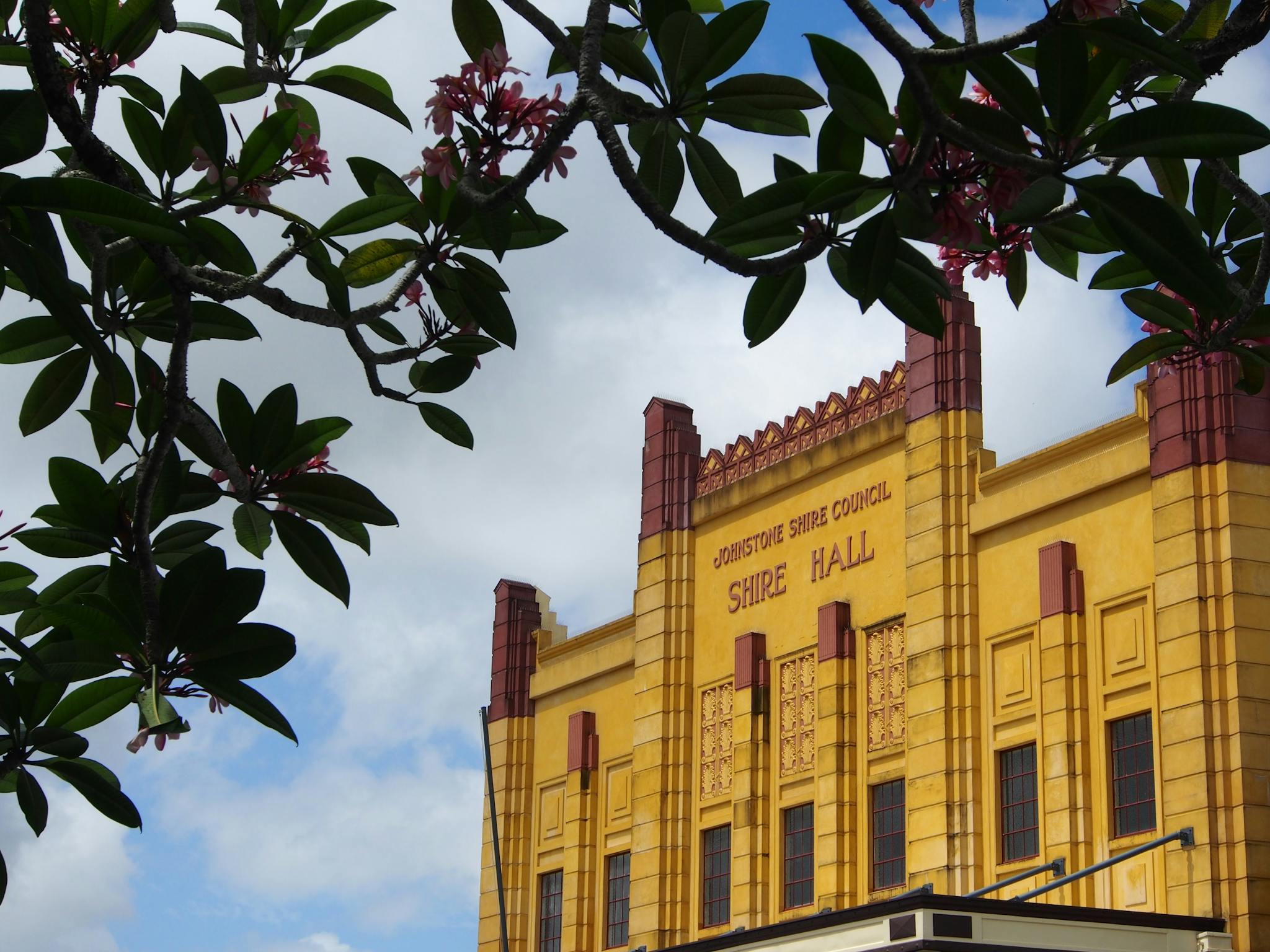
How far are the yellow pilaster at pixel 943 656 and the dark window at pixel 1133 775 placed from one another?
7.39 ft

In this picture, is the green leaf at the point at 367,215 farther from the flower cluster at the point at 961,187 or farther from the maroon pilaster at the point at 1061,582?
the maroon pilaster at the point at 1061,582

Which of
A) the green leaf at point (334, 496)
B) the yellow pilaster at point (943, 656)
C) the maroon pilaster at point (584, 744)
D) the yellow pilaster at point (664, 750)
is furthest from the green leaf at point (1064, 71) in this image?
the maroon pilaster at point (584, 744)

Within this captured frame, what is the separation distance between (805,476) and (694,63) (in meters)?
25.7

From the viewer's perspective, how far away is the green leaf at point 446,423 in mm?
5363

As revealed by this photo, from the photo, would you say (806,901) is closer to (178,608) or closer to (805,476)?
(805,476)

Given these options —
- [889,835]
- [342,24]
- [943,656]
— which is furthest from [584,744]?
[342,24]

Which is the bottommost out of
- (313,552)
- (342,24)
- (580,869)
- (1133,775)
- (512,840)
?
(313,552)

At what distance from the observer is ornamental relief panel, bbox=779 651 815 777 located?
28438mm

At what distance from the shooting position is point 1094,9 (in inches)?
158

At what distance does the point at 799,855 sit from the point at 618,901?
527cm

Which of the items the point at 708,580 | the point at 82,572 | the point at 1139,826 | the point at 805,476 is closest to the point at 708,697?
the point at 708,580

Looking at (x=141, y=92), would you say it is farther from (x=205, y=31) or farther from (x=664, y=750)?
(x=664, y=750)

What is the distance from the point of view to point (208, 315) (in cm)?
512

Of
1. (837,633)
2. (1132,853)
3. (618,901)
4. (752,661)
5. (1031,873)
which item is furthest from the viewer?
(618,901)
